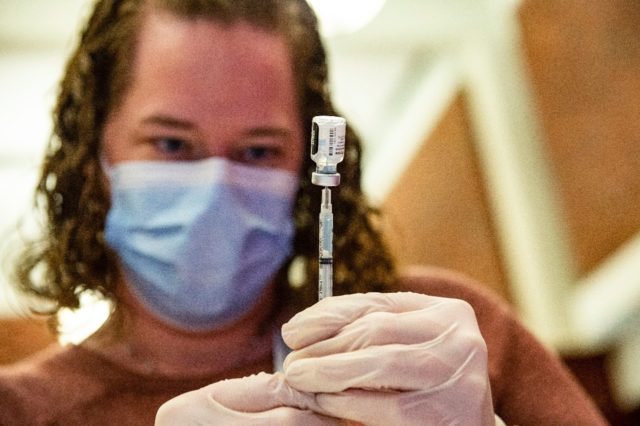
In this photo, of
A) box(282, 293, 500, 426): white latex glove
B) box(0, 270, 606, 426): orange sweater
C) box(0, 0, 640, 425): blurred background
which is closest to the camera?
box(282, 293, 500, 426): white latex glove

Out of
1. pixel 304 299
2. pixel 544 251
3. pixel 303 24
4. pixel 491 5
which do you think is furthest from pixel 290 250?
pixel 491 5

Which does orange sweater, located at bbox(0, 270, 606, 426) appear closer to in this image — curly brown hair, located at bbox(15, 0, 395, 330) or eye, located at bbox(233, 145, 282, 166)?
curly brown hair, located at bbox(15, 0, 395, 330)

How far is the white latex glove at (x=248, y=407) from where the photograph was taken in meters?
0.45

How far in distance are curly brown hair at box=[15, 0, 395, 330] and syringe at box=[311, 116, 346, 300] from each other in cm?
9

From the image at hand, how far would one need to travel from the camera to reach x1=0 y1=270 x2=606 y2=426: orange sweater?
0.57m

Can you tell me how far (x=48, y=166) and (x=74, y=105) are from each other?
0.22 feet

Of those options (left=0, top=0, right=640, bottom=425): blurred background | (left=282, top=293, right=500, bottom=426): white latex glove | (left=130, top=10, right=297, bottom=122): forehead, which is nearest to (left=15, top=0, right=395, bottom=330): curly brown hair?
(left=130, top=10, right=297, bottom=122): forehead

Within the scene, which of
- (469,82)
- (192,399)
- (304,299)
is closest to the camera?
(192,399)

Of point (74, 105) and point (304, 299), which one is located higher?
point (74, 105)

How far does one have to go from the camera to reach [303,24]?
0.62 m

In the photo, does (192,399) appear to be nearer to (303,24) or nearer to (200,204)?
(200,204)

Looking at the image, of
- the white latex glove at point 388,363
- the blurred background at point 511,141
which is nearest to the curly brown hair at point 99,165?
the white latex glove at point 388,363

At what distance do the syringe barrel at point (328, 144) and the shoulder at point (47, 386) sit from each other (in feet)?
0.95

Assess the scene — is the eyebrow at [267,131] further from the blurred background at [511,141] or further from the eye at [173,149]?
the blurred background at [511,141]
